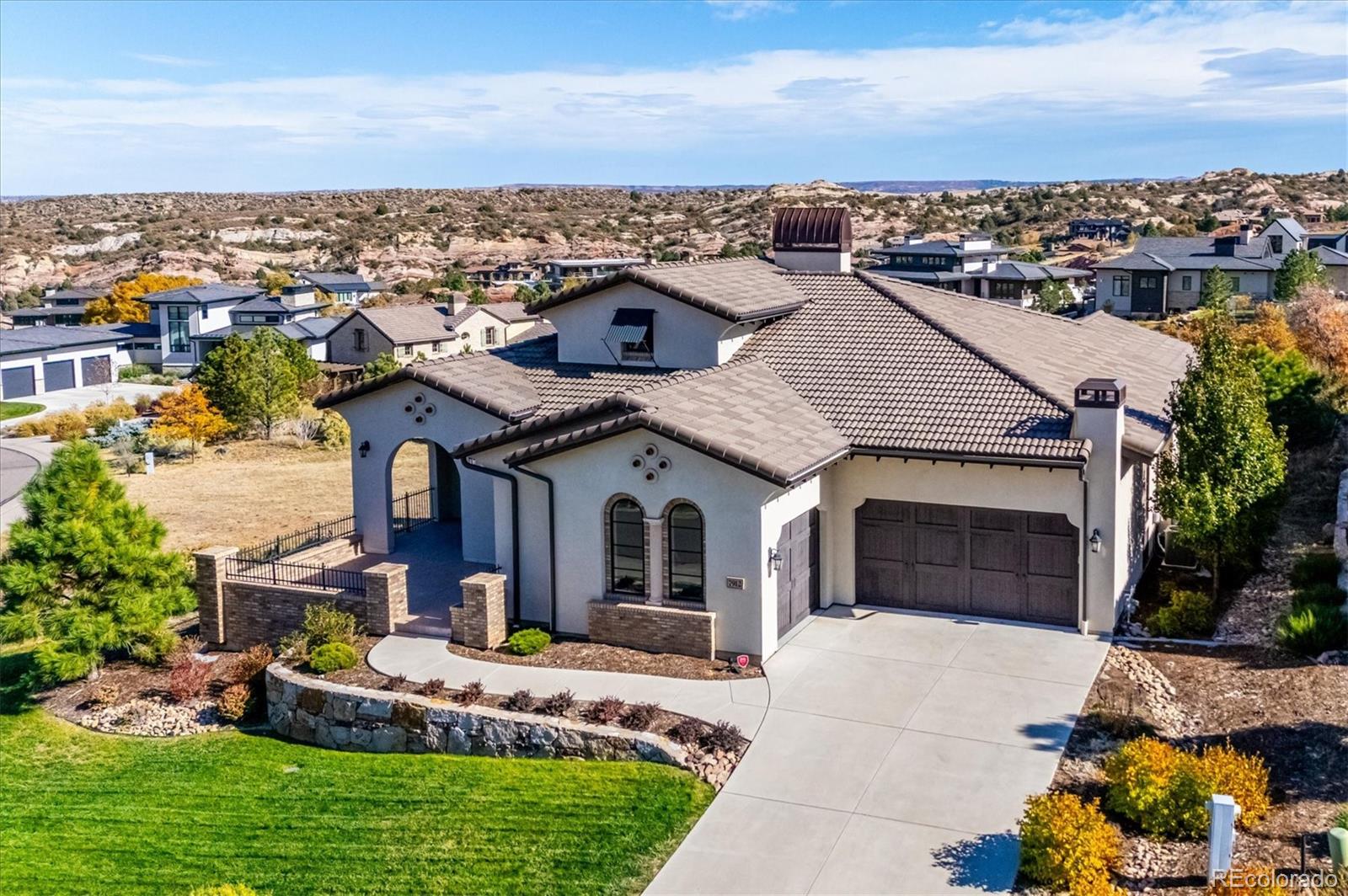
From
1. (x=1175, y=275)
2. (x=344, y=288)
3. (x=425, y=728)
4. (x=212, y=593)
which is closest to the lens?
(x=425, y=728)

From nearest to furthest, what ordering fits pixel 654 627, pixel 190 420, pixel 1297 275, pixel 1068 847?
pixel 1068 847
pixel 654 627
pixel 190 420
pixel 1297 275

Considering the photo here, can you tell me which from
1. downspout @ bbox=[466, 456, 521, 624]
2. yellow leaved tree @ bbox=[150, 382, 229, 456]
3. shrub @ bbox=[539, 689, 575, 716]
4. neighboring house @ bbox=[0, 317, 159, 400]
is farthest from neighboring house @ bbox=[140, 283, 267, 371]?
shrub @ bbox=[539, 689, 575, 716]

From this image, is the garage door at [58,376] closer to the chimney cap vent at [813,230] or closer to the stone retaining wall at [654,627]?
the chimney cap vent at [813,230]

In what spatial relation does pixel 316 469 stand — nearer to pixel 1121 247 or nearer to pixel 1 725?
pixel 1 725

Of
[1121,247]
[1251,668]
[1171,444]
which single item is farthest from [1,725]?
[1121,247]

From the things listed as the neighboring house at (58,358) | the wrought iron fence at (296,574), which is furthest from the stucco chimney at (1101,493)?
the neighboring house at (58,358)

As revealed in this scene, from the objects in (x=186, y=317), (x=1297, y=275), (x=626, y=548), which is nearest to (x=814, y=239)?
(x=626, y=548)

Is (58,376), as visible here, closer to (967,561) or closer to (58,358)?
(58,358)

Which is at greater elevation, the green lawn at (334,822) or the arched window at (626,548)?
the arched window at (626,548)
